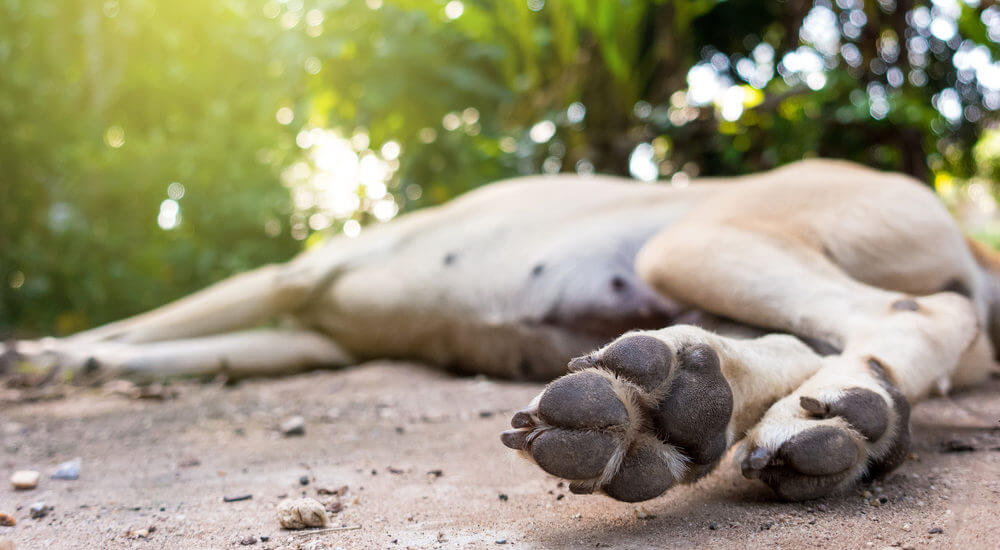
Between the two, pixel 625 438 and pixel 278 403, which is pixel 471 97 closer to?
pixel 278 403

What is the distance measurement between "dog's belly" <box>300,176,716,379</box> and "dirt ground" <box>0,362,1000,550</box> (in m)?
0.32

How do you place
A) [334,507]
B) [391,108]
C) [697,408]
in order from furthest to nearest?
[391,108]
[334,507]
[697,408]

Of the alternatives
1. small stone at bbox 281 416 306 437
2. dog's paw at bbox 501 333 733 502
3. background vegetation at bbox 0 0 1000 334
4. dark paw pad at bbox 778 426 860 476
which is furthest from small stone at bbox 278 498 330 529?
background vegetation at bbox 0 0 1000 334

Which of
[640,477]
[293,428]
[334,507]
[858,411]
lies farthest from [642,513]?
[293,428]

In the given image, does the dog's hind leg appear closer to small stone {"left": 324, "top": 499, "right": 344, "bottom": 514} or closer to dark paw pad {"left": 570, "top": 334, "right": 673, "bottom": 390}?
small stone {"left": 324, "top": 499, "right": 344, "bottom": 514}

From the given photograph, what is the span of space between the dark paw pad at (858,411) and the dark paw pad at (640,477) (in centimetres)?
32

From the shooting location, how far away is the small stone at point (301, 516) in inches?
53.4

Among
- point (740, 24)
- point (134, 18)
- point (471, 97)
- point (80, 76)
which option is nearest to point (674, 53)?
point (740, 24)

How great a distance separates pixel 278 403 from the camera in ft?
9.39

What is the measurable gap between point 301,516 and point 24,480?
0.79 meters

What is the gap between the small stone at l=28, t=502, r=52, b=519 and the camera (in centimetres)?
151

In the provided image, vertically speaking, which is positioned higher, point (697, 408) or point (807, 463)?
point (697, 408)

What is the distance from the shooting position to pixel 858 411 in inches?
53.7

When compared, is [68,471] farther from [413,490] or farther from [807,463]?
[807,463]
